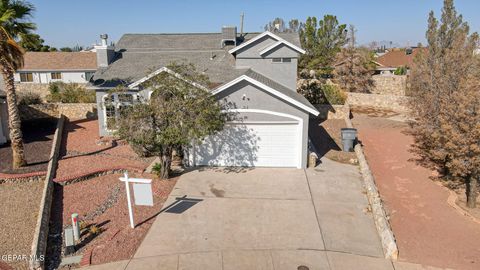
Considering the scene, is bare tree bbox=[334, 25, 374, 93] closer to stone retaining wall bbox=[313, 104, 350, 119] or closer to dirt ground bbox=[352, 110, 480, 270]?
stone retaining wall bbox=[313, 104, 350, 119]

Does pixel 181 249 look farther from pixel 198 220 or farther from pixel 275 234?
pixel 275 234

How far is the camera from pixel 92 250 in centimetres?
1023

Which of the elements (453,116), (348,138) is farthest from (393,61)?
(453,116)

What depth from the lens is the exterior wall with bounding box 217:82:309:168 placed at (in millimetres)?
16344

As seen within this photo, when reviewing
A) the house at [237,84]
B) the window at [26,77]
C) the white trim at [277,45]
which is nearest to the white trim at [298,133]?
the house at [237,84]

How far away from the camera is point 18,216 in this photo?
12516 mm

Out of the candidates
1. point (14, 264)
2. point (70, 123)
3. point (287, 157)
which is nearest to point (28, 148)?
point (70, 123)

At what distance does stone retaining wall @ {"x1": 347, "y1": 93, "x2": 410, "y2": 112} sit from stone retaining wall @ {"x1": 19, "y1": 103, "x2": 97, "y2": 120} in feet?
82.8

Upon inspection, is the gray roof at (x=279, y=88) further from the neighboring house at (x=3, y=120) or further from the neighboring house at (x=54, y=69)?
the neighboring house at (x=54, y=69)

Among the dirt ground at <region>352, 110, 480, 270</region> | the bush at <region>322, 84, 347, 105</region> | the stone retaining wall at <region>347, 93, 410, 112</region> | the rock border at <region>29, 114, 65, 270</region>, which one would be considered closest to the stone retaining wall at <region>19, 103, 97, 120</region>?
the rock border at <region>29, 114, 65, 270</region>

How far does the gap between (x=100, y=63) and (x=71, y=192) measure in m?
11.7

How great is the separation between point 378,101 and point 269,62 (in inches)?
737

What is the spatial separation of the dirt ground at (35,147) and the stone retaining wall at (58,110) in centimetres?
99

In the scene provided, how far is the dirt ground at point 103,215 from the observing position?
10.3 metres
